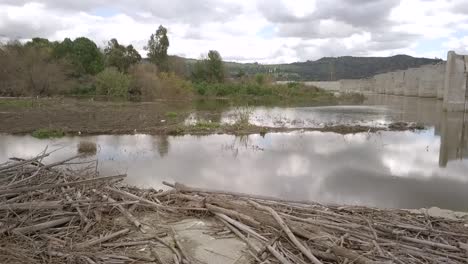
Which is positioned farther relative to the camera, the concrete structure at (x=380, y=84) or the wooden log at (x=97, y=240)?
the concrete structure at (x=380, y=84)

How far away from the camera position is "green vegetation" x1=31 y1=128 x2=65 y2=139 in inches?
737

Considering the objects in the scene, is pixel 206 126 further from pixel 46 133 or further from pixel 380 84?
pixel 380 84

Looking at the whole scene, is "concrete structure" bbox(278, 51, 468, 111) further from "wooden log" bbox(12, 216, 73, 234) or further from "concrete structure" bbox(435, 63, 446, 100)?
"wooden log" bbox(12, 216, 73, 234)

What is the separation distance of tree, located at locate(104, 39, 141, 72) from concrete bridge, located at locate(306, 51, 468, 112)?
45774 mm

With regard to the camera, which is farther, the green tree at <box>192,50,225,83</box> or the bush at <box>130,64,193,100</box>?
the green tree at <box>192,50,225,83</box>

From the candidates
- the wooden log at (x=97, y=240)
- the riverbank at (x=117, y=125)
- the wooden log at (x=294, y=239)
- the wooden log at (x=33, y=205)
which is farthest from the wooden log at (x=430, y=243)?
the riverbank at (x=117, y=125)

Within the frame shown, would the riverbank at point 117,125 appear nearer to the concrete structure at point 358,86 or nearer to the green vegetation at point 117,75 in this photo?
the green vegetation at point 117,75

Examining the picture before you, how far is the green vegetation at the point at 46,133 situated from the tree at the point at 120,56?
46.3 meters

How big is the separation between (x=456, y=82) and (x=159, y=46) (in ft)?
159

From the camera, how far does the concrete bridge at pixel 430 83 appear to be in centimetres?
4009

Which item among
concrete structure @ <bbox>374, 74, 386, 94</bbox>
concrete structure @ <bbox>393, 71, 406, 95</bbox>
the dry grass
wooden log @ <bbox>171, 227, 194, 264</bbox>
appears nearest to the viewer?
wooden log @ <bbox>171, 227, 194, 264</bbox>

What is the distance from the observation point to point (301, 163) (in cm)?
1476

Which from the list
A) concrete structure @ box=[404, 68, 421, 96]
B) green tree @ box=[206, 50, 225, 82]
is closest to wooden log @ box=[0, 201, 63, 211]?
green tree @ box=[206, 50, 225, 82]

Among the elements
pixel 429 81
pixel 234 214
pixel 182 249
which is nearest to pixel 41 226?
pixel 182 249
